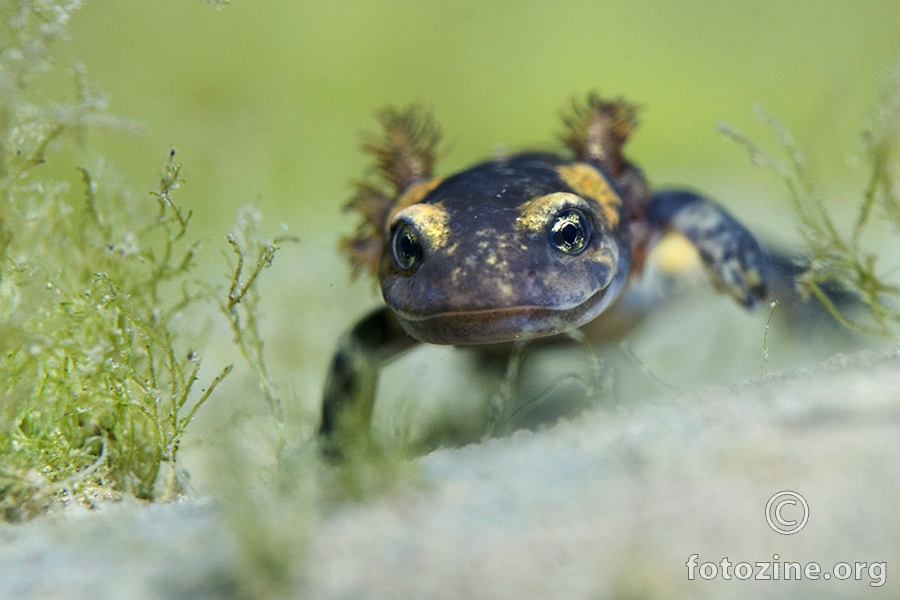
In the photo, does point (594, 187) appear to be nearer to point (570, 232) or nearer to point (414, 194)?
point (570, 232)

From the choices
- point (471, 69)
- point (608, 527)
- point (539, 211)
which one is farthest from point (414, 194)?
point (471, 69)

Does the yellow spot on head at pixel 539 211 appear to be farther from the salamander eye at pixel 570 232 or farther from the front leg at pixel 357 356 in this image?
the front leg at pixel 357 356

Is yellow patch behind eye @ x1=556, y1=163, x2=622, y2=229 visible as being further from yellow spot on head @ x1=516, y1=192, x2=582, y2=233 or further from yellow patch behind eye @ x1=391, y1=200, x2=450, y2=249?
yellow patch behind eye @ x1=391, y1=200, x2=450, y2=249

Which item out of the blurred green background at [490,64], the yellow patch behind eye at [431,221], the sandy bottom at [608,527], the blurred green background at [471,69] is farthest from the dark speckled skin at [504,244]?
the blurred green background at [490,64]

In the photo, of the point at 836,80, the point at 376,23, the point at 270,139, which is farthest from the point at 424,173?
the point at 376,23

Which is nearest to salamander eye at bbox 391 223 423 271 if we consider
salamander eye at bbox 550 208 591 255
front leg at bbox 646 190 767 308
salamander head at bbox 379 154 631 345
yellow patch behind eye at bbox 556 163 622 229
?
salamander head at bbox 379 154 631 345
